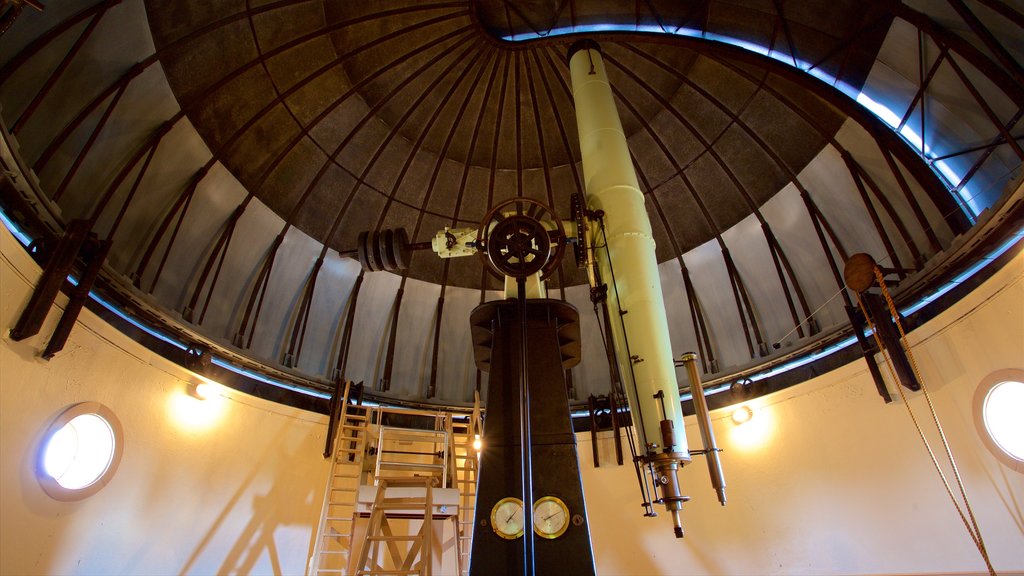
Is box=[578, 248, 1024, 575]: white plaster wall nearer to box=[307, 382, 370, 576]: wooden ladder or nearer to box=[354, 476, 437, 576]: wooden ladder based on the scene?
box=[354, 476, 437, 576]: wooden ladder

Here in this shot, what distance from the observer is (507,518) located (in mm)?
4438

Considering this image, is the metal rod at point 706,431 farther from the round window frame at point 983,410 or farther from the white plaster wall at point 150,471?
the white plaster wall at point 150,471

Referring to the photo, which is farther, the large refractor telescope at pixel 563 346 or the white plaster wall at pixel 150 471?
the white plaster wall at pixel 150 471

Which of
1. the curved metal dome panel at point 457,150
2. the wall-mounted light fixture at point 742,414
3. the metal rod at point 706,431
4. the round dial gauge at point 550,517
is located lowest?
the round dial gauge at point 550,517

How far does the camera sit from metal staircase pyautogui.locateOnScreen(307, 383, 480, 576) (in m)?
6.62

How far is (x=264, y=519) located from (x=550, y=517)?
6.25 metres

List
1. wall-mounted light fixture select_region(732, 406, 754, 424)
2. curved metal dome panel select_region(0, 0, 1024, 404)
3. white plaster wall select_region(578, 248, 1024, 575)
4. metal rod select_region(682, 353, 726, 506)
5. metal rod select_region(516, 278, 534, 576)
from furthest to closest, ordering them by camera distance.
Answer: wall-mounted light fixture select_region(732, 406, 754, 424) < curved metal dome panel select_region(0, 0, 1024, 404) < white plaster wall select_region(578, 248, 1024, 575) < metal rod select_region(682, 353, 726, 506) < metal rod select_region(516, 278, 534, 576)

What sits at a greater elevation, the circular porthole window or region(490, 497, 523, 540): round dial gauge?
the circular porthole window

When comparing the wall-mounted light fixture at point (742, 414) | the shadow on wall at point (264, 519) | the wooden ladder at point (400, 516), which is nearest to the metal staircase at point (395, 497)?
the wooden ladder at point (400, 516)

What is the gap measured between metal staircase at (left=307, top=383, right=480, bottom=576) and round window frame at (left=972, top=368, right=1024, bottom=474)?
21.5ft

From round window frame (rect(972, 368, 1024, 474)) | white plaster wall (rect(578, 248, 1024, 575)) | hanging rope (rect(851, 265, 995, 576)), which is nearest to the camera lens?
hanging rope (rect(851, 265, 995, 576))

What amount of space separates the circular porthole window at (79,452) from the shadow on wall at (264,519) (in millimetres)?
1967

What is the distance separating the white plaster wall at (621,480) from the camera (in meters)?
5.61

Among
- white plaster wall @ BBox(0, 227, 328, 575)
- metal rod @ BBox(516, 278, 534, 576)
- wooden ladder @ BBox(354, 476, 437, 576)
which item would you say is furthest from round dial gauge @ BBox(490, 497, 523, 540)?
white plaster wall @ BBox(0, 227, 328, 575)
